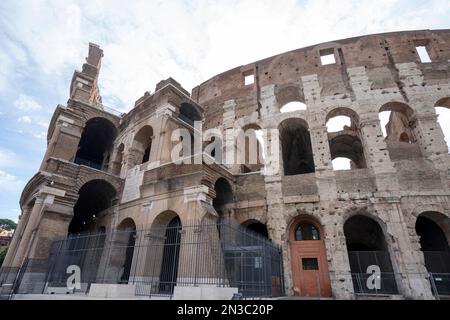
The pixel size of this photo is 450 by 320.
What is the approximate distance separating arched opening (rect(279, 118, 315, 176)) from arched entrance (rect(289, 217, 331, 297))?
17.4 feet

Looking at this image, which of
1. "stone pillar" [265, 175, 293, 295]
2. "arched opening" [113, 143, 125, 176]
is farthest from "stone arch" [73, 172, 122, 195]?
"stone pillar" [265, 175, 293, 295]

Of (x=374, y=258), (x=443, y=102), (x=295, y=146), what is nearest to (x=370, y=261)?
(x=374, y=258)

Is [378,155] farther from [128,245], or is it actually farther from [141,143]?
[128,245]

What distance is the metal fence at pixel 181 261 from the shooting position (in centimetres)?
820

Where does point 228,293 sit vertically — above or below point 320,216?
below

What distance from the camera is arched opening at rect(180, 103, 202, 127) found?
15648mm

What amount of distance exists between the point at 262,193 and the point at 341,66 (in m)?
9.18

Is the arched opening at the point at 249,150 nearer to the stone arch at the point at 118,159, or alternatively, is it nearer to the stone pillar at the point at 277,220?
the stone pillar at the point at 277,220

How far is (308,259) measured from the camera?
39.6ft

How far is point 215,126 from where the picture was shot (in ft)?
57.1
